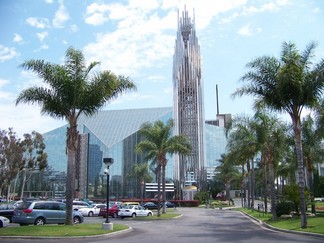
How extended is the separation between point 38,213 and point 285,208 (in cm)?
1898

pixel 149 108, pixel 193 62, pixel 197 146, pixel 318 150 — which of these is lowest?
pixel 318 150

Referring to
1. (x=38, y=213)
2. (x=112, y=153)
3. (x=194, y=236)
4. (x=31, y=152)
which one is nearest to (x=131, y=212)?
(x=38, y=213)

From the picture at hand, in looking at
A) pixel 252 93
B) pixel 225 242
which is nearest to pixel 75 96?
pixel 252 93

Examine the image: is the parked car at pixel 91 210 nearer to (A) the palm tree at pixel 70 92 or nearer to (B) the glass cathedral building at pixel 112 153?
(A) the palm tree at pixel 70 92

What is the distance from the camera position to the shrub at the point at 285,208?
32.2m

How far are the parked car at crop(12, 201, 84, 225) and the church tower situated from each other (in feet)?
297

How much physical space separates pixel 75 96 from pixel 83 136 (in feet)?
304

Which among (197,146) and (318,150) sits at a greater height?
(197,146)

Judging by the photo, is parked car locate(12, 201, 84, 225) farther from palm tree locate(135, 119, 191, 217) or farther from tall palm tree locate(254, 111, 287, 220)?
tall palm tree locate(254, 111, 287, 220)

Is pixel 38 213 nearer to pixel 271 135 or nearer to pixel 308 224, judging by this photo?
pixel 308 224

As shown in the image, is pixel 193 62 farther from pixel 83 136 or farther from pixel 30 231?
pixel 30 231

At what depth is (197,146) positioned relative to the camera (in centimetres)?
11919

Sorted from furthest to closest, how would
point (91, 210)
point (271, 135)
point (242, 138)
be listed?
point (91, 210) < point (242, 138) < point (271, 135)

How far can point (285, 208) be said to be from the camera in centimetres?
3222
